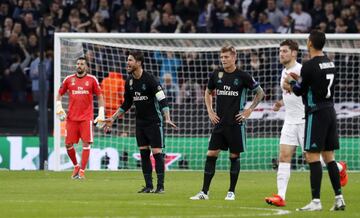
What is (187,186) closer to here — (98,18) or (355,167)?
(355,167)

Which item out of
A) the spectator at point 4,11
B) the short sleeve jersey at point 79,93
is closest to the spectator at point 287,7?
the spectator at point 4,11

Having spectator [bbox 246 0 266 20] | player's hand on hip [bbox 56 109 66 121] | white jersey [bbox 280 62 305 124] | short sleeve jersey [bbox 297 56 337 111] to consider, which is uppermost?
spectator [bbox 246 0 266 20]

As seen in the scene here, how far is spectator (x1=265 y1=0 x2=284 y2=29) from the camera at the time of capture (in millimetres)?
30609

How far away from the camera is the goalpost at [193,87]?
26.2m

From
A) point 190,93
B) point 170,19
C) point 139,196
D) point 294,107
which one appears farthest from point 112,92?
point 294,107

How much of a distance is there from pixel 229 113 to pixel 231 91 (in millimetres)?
333

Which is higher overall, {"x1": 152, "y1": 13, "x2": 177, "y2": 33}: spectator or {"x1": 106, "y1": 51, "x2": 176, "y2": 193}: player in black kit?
{"x1": 152, "y1": 13, "x2": 177, "y2": 33}: spectator

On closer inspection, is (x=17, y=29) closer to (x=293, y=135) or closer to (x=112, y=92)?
(x=112, y=92)

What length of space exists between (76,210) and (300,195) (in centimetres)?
502

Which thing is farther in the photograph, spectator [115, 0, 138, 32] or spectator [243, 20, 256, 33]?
spectator [115, 0, 138, 32]

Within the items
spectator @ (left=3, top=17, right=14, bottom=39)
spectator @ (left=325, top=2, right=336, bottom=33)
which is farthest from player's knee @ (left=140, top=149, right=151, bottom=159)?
spectator @ (left=3, top=17, right=14, bottom=39)

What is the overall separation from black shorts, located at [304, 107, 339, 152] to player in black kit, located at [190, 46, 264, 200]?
2.68 meters

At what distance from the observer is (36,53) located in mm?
29672

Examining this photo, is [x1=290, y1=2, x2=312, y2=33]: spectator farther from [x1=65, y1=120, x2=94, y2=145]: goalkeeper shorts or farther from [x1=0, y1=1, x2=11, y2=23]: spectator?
[x1=65, y1=120, x2=94, y2=145]: goalkeeper shorts
